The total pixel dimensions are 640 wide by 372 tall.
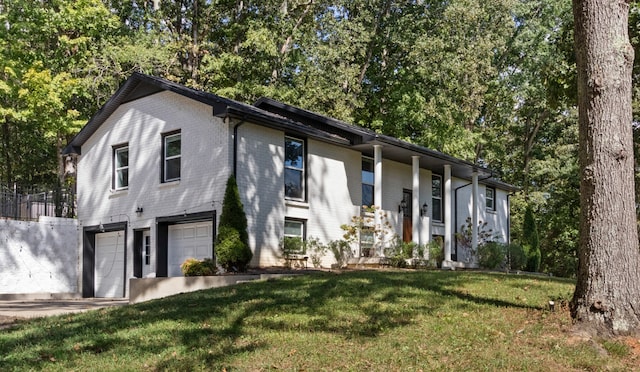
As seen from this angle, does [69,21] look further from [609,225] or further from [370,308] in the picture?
[609,225]

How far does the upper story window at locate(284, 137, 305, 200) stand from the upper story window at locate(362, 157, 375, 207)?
3.19 meters

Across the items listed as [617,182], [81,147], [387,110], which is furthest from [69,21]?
[617,182]

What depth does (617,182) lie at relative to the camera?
8.23 metres

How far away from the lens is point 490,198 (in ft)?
101

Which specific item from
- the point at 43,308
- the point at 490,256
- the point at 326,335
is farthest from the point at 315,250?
the point at 326,335

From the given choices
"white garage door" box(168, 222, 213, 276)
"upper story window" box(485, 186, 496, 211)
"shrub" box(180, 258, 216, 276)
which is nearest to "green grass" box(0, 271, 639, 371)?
"shrub" box(180, 258, 216, 276)

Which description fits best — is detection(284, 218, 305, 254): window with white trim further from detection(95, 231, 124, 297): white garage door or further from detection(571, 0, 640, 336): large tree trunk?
detection(571, 0, 640, 336): large tree trunk

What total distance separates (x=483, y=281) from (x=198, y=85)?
19.5m

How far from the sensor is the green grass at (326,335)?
7.35 m

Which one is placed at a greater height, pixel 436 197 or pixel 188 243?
pixel 436 197

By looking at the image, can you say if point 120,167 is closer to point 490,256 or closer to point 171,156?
point 171,156

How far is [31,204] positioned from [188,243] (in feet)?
27.9

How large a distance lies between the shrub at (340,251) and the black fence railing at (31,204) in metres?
11.5

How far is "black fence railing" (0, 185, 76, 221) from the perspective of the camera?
2325 centimetres
